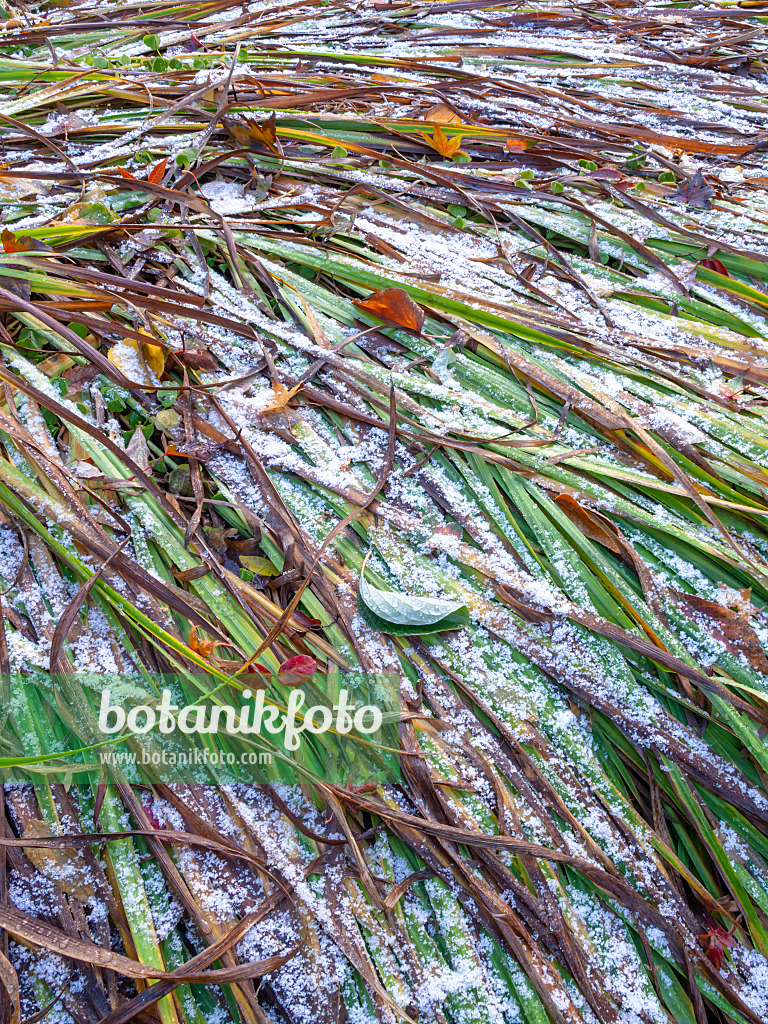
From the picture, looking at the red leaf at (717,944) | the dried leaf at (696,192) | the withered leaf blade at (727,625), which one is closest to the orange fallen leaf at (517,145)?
the dried leaf at (696,192)

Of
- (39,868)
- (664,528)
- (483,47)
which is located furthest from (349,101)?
(39,868)

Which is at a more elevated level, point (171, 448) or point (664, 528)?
point (171, 448)

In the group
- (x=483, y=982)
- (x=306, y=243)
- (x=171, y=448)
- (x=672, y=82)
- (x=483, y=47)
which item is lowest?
Result: (x=483, y=982)

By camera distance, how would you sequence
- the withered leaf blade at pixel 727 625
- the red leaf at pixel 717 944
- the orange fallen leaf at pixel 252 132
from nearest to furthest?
the red leaf at pixel 717 944, the withered leaf blade at pixel 727 625, the orange fallen leaf at pixel 252 132

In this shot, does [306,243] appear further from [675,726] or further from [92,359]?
[675,726]

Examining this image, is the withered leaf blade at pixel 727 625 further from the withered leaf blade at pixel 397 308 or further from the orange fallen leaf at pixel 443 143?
the orange fallen leaf at pixel 443 143
